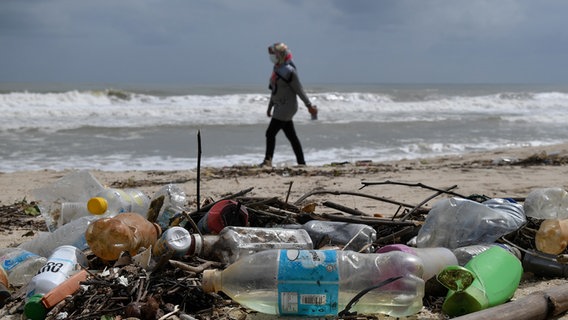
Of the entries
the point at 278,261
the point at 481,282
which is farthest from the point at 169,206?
the point at 481,282

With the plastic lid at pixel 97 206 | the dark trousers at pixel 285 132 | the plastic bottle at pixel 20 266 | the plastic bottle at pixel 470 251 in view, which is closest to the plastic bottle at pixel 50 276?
the plastic bottle at pixel 20 266

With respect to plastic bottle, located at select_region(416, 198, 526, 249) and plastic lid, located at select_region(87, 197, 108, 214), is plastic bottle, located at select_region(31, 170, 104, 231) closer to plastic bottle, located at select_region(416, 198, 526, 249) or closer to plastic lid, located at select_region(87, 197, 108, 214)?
plastic lid, located at select_region(87, 197, 108, 214)

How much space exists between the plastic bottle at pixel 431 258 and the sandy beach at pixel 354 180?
1863 mm

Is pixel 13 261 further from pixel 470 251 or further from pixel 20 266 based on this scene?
pixel 470 251

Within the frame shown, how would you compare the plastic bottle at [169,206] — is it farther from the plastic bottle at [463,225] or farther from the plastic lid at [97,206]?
the plastic bottle at [463,225]

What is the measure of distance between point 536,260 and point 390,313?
0.92 m

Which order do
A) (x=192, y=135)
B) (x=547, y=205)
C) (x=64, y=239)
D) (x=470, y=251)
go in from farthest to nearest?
(x=192, y=135) < (x=547, y=205) < (x=64, y=239) < (x=470, y=251)

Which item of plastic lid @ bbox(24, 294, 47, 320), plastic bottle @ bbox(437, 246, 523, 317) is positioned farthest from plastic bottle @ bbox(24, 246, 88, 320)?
plastic bottle @ bbox(437, 246, 523, 317)

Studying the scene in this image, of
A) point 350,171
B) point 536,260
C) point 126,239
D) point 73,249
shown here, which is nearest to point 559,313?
point 536,260

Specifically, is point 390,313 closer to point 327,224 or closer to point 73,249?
point 327,224

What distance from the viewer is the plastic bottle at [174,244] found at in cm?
228

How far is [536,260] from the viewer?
2561mm

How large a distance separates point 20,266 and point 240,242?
0.99 metres

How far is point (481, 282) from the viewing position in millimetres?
2074
